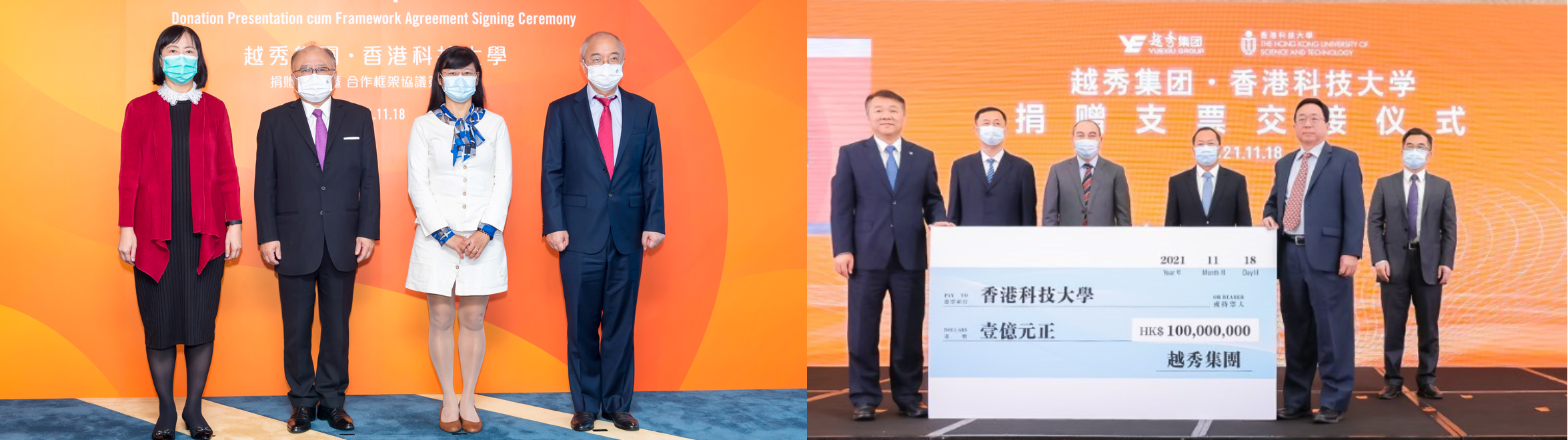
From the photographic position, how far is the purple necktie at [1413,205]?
4.70 metres

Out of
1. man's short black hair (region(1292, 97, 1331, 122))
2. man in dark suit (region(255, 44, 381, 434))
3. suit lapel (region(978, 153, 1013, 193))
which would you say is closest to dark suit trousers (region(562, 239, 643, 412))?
man in dark suit (region(255, 44, 381, 434))

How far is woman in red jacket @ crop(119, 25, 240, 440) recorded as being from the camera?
12.8 ft

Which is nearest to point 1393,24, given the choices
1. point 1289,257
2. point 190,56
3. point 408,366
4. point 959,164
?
point 1289,257

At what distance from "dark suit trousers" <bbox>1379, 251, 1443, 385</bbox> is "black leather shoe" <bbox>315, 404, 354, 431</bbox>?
4.43 m

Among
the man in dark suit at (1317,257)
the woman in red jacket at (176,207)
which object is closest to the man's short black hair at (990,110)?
the man in dark suit at (1317,257)

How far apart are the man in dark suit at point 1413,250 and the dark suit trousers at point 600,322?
10.5 ft

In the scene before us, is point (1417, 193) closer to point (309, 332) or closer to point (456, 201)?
point (456, 201)

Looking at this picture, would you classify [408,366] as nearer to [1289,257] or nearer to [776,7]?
[776,7]

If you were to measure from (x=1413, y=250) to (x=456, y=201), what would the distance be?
4.10 meters

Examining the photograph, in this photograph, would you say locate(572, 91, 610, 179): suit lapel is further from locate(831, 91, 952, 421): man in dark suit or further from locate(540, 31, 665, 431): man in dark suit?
locate(831, 91, 952, 421): man in dark suit

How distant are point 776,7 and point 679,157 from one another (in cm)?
81

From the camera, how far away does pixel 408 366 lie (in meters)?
4.85

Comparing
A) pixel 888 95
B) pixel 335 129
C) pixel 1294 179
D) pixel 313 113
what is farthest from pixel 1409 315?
pixel 313 113

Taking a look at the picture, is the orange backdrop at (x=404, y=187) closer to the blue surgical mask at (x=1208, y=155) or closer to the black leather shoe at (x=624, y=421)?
the black leather shoe at (x=624, y=421)
